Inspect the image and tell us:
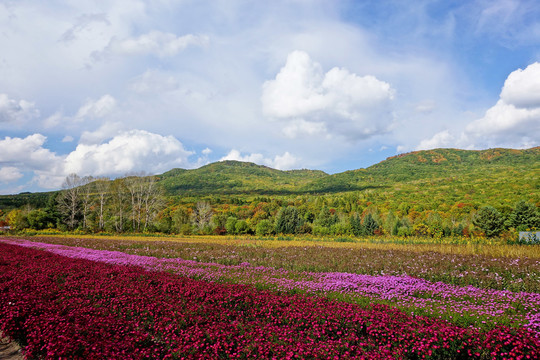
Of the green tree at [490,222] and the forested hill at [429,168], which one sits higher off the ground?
the forested hill at [429,168]

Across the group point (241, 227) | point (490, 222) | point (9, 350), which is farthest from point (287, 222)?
point (9, 350)

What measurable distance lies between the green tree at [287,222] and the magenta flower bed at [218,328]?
41046 mm

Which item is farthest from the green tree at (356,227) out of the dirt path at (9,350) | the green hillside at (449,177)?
the dirt path at (9,350)

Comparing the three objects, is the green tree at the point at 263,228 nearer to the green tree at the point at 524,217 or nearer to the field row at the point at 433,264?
the field row at the point at 433,264

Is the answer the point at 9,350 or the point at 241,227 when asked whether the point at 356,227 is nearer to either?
the point at 241,227

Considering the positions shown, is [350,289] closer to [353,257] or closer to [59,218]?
[353,257]

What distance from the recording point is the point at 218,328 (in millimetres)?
5230

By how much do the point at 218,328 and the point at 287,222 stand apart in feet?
147

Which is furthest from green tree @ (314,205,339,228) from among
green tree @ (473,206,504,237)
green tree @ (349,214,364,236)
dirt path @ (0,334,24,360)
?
dirt path @ (0,334,24,360)

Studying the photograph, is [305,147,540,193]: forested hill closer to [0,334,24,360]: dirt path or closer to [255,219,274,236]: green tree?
[255,219,274,236]: green tree

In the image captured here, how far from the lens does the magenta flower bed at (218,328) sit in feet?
14.4

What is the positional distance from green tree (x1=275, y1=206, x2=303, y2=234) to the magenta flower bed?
41.0 meters

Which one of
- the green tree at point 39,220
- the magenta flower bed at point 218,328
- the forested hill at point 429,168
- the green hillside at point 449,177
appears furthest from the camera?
the forested hill at point 429,168

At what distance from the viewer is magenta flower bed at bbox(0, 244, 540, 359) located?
14.4ft
